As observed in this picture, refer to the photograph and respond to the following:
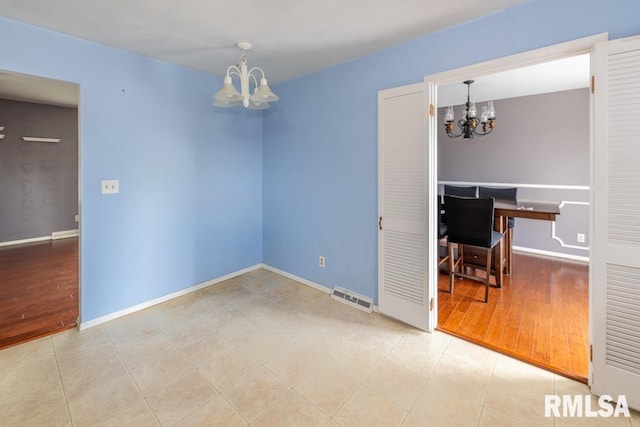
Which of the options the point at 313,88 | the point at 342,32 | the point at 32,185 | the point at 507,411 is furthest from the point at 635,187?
the point at 32,185

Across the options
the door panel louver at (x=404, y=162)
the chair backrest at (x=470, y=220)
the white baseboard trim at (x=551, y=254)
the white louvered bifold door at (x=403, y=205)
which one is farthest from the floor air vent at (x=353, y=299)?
the white baseboard trim at (x=551, y=254)

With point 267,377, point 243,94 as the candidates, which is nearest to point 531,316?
point 267,377

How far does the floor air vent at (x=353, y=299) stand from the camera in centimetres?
278

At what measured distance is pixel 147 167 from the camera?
110 inches

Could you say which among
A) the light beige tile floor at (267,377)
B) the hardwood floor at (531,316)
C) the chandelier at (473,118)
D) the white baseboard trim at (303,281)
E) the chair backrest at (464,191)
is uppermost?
the chandelier at (473,118)

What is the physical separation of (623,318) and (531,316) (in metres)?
1.13

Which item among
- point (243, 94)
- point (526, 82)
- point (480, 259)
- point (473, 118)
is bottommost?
point (480, 259)

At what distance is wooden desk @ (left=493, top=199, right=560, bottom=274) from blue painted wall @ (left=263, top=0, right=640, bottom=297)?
5.56ft

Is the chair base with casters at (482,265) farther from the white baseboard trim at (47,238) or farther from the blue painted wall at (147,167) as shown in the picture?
the white baseboard trim at (47,238)

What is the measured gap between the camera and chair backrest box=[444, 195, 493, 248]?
2.93m

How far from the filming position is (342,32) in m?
2.25

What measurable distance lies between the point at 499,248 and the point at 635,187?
1933 mm

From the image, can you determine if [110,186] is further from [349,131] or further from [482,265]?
[482,265]

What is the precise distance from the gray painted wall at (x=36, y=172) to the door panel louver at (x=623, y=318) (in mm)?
7365
